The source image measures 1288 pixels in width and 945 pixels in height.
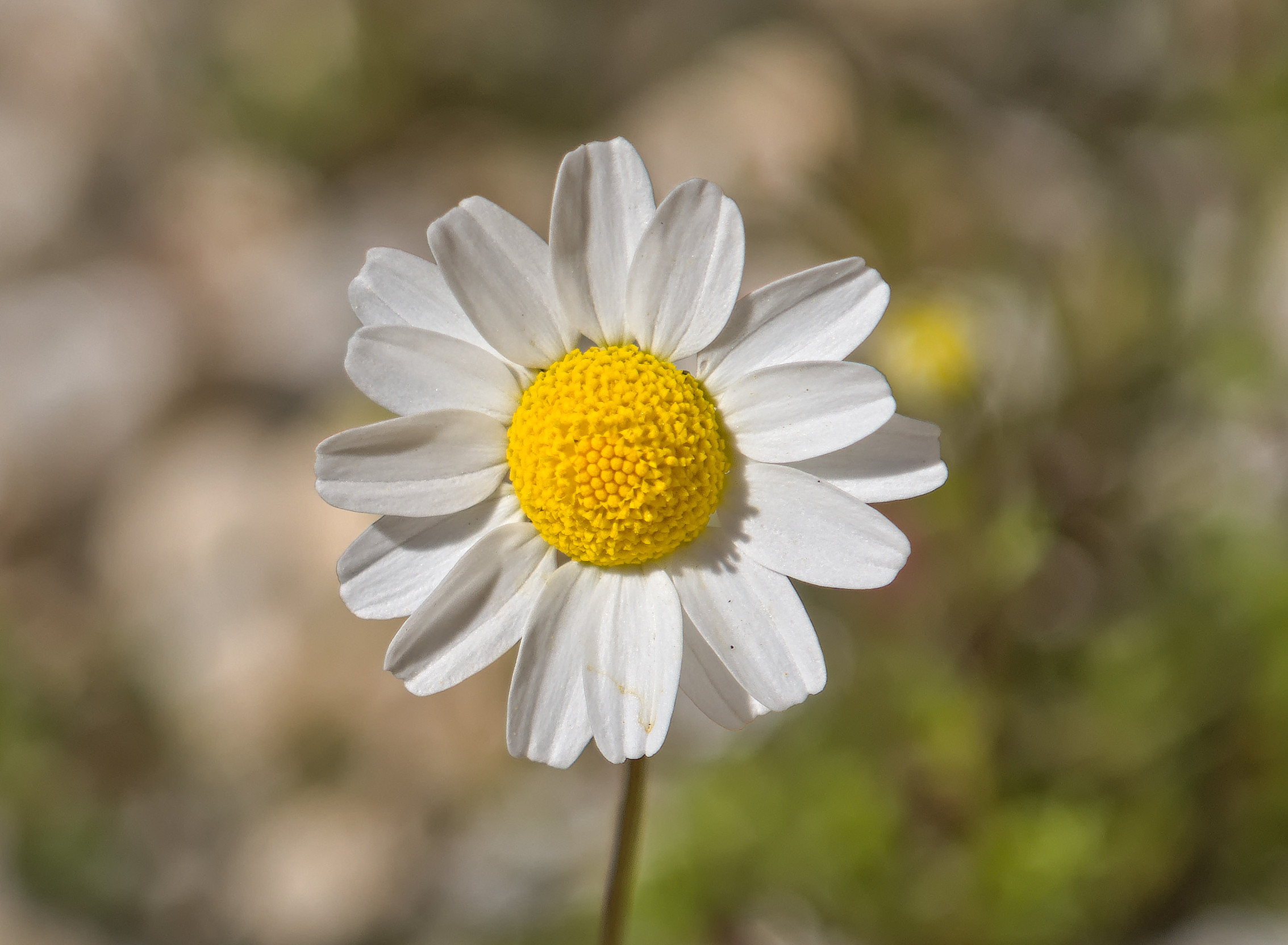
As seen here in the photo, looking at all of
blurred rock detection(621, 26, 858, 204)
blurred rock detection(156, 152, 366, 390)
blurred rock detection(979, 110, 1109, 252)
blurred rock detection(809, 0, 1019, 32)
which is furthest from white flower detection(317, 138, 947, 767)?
blurred rock detection(809, 0, 1019, 32)

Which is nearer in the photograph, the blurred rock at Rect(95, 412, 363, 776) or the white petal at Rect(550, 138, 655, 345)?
the white petal at Rect(550, 138, 655, 345)

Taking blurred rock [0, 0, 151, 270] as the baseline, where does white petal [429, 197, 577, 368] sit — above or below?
below

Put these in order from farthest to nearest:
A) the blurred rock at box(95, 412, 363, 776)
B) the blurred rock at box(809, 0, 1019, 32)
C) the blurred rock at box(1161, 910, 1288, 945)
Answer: the blurred rock at box(809, 0, 1019, 32) → the blurred rock at box(95, 412, 363, 776) → the blurred rock at box(1161, 910, 1288, 945)

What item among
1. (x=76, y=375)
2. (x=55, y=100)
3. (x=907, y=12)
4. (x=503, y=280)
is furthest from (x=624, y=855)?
(x=55, y=100)

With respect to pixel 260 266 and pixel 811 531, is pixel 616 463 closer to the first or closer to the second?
pixel 811 531

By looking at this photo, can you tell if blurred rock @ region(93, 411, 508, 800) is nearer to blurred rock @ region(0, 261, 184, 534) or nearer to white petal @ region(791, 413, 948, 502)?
blurred rock @ region(0, 261, 184, 534)

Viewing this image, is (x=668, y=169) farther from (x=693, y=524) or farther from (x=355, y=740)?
(x=693, y=524)

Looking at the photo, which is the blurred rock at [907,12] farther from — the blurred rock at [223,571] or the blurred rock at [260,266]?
the blurred rock at [223,571]
